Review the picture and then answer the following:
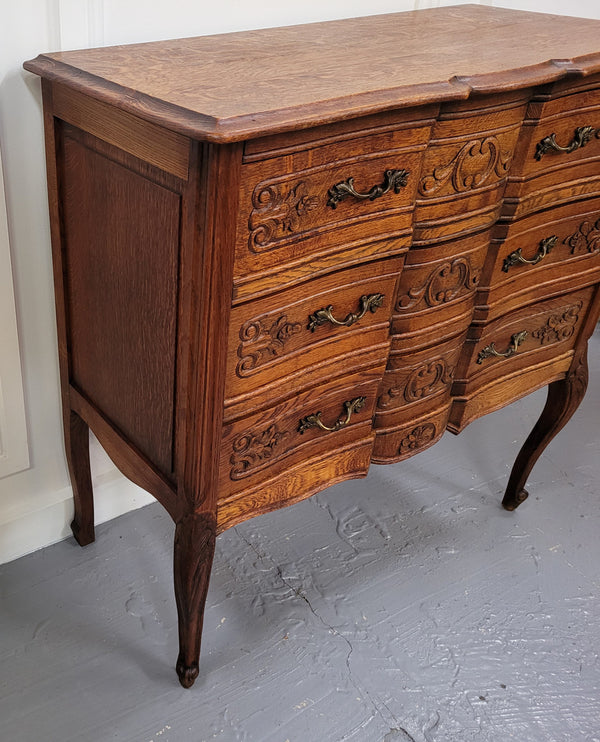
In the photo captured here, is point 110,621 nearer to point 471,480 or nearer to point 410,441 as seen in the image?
point 410,441

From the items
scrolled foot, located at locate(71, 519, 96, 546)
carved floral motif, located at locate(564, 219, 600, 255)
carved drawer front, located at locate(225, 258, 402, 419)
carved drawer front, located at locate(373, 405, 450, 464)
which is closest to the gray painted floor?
scrolled foot, located at locate(71, 519, 96, 546)

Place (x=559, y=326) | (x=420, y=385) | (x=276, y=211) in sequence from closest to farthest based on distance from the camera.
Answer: (x=276, y=211), (x=420, y=385), (x=559, y=326)

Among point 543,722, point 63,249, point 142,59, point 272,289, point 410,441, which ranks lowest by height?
point 543,722

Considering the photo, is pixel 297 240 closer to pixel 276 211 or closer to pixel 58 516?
pixel 276 211

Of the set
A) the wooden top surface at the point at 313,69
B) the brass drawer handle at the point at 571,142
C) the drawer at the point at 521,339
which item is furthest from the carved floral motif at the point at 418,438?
the wooden top surface at the point at 313,69

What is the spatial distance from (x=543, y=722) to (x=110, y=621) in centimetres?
92

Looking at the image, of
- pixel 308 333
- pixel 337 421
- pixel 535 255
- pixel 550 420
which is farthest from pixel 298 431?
pixel 550 420

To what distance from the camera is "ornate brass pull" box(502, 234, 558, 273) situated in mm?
1556

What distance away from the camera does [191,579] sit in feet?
4.47

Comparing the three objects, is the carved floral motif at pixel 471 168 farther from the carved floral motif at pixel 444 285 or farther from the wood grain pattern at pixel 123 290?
the wood grain pattern at pixel 123 290

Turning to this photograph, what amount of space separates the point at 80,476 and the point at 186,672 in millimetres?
486

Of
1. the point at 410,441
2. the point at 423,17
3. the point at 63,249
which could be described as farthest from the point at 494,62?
the point at 63,249

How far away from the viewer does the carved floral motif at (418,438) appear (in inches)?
63.3

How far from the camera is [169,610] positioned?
1.69 meters
